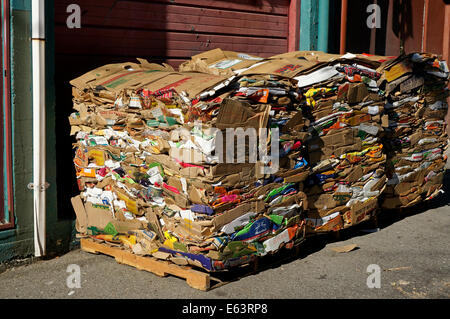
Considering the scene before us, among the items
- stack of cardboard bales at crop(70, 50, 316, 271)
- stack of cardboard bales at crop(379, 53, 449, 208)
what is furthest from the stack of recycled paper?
stack of cardboard bales at crop(379, 53, 449, 208)

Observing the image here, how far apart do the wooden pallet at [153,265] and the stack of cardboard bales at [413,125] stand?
302 centimetres

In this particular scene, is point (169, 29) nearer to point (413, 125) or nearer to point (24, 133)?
point (24, 133)

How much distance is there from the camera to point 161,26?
670 centimetres

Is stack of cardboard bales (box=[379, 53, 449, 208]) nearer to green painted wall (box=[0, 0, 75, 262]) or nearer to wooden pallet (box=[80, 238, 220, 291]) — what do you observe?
wooden pallet (box=[80, 238, 220, 291])

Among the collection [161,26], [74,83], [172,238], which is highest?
[161,26]

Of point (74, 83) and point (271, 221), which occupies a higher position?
point (74, 83)

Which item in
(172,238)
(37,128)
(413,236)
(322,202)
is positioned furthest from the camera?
(413,236)

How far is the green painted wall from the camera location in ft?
17.6

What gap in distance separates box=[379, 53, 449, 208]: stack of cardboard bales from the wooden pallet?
3.02 m

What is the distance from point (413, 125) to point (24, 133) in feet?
14.6

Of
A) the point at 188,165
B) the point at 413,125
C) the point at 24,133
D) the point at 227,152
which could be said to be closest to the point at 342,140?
the point at 413,125
